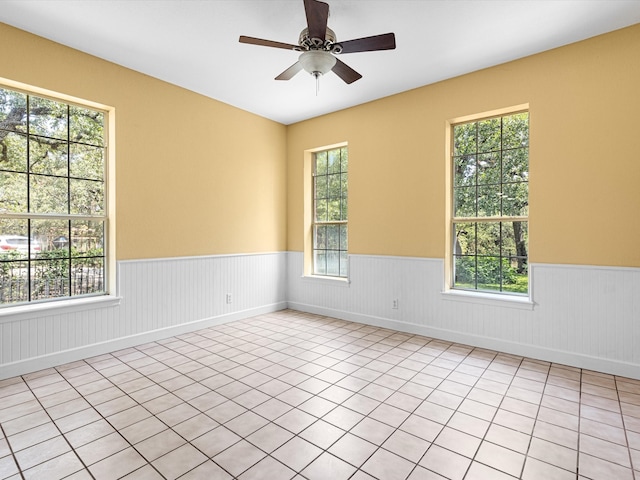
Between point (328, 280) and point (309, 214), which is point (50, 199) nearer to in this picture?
point (309, 214)

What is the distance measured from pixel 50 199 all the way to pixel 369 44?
329 centimetres

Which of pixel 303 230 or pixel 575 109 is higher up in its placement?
pixel 575 109

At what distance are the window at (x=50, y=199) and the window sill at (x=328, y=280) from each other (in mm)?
2788

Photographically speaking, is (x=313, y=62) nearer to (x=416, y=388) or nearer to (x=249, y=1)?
(x=249, y=1)

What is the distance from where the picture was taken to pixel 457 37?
3.13 m

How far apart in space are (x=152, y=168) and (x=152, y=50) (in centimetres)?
124

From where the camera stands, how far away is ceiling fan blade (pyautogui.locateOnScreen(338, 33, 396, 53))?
2496 millimetres

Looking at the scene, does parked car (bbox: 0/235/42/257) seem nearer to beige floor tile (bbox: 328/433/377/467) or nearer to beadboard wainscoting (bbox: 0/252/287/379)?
beadboard wainscoting (bbox: 0/252/287/379)

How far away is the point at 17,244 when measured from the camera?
10.2 feet

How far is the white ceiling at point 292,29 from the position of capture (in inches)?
107

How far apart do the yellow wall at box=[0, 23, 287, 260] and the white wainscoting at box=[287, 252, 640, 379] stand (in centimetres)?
187

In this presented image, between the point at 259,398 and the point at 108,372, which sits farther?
the point at 108,372

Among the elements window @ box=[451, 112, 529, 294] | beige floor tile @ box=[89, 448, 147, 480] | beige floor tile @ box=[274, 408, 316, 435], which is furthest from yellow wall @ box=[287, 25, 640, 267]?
beige floor tile @ box=[89, 448, 147, 480]

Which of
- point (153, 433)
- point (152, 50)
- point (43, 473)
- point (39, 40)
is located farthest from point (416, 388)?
point (39, 40)
